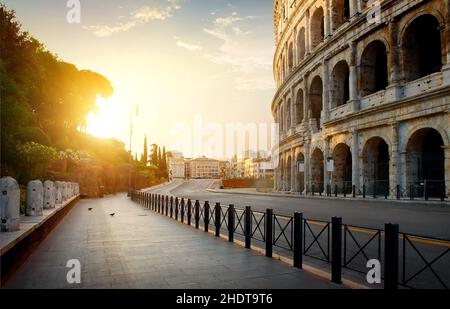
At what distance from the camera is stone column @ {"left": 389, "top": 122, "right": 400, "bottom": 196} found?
73.3ft

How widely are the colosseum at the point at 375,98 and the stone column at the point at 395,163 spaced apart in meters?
0.06

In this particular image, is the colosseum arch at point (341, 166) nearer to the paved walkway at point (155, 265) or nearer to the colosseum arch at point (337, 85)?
the colosseum arch at point (337, 85)

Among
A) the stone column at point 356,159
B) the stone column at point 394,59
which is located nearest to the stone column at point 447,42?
the stone column at point 394,59

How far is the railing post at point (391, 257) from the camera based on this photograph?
470 cm

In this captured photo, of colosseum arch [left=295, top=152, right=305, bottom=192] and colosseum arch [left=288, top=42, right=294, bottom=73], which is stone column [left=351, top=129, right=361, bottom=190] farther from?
colosseum arch [left=288, top=42, right=294, bottom=73]

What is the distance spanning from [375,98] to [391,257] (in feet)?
72.7

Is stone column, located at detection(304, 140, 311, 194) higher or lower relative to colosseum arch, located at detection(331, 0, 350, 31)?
lower

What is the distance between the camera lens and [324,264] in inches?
267

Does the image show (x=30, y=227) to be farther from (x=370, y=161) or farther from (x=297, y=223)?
(x=370, y=161)

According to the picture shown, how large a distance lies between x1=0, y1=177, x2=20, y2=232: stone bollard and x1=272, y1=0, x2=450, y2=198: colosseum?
19518 mm

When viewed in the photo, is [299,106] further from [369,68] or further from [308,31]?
[369,68]

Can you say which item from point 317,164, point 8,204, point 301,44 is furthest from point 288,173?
point 8,204

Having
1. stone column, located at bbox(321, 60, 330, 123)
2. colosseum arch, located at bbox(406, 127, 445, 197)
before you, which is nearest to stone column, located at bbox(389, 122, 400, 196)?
colosseum arch, located at bbox(406, 127, 445, 197)

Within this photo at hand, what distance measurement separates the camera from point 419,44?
23.1m
